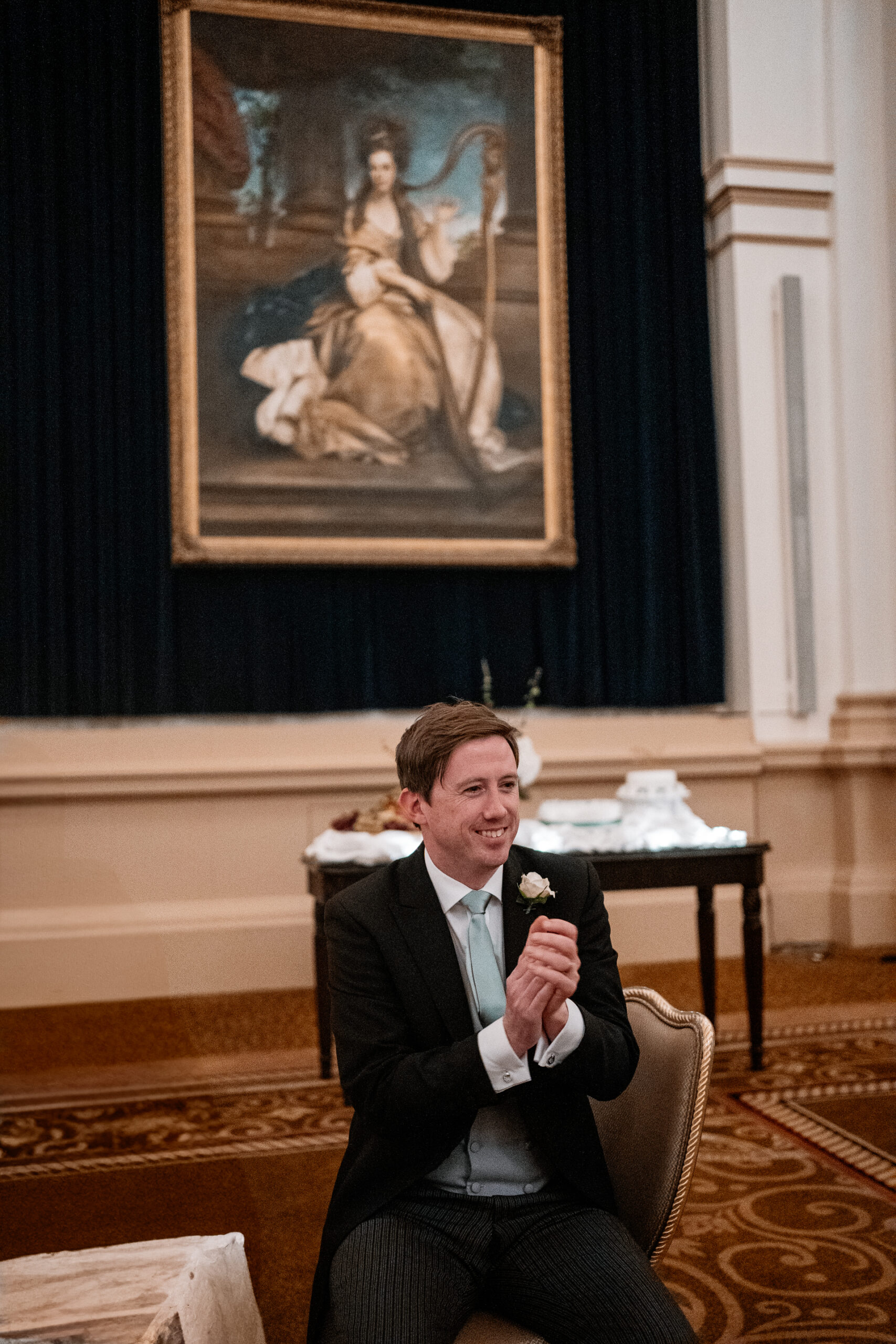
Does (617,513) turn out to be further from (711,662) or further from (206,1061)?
(206,1061)

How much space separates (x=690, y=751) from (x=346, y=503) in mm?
2568

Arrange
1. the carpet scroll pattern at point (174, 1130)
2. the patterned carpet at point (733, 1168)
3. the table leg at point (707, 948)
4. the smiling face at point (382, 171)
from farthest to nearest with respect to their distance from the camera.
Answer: the smiling face at point (382, 171)
the table leg at point (707, 948)
the carpet scroll pattern at point (174, 1130)
the patterned carpet at point (733, 1168)

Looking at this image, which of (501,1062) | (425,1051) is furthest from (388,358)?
(501,1062)

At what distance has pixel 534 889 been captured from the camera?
2.07 metres

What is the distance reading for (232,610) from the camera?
695 centimetres

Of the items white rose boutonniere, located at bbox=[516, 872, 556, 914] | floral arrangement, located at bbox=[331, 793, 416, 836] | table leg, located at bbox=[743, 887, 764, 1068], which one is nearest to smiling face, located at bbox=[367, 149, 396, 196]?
floral arrangement, located at bbox=[331, 793, 416, 836]

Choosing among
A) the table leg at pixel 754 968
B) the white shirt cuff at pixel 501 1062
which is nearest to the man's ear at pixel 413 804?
the white shirt cuff at pixel 501 1062

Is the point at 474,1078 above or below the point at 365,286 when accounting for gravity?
below

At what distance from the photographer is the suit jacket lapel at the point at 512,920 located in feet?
6.95

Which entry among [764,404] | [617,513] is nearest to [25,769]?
[617,513]

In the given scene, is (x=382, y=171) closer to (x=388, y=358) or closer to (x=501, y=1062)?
(x=388, y=358)

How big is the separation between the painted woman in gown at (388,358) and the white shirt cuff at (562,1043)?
5445 millimetres

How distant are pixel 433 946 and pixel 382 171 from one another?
20.2ft

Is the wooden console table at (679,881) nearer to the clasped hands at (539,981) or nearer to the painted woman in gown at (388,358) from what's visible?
the clasped hands at (539,981)
